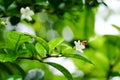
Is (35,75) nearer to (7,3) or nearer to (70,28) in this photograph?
(7,3)

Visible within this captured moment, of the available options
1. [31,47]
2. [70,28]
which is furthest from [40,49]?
[70,28]

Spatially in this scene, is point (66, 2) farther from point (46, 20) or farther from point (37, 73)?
point (37, 73)

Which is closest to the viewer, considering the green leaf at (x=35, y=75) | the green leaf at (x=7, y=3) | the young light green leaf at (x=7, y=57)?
the young light green leaf at (x=7, y=57)

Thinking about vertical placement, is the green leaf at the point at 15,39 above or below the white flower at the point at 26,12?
below

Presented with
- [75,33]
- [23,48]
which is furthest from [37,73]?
[75,33]

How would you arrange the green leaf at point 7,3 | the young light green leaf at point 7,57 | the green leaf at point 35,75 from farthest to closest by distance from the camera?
the green leaf at point 7,3 < the green leaf at point 35,75 < the young light green leaf at point 7,57

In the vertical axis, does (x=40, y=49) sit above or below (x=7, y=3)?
below

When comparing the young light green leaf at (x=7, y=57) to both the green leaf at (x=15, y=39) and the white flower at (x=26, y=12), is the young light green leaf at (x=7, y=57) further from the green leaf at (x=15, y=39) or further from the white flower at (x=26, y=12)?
the white flower at (x=26, y=12)

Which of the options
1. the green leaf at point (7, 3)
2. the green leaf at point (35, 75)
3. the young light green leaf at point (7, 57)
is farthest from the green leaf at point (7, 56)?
the green leaf at point (7, 3)

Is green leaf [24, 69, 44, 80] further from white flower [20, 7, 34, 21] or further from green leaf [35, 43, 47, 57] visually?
white flower [20, 7, 34, 21]
